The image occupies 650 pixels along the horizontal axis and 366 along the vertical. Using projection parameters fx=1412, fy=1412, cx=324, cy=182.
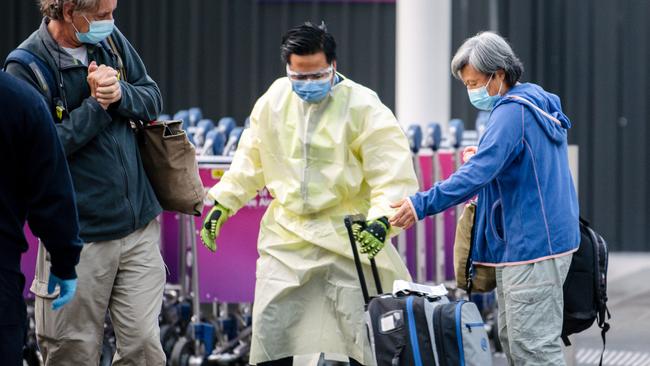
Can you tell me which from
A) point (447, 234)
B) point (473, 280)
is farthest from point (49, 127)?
point (447, 234)

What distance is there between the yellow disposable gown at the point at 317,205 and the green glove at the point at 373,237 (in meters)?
0.27

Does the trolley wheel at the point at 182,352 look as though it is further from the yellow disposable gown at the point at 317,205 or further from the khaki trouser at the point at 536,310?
the khaki trouser at the point at 536,310

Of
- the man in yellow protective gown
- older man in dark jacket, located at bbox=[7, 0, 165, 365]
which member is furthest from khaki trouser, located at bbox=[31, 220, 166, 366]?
the man in yellow protective gown

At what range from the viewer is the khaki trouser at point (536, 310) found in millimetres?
5215

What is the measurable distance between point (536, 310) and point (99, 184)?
5.50 ft

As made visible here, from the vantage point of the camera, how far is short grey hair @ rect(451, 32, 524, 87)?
5.34 m

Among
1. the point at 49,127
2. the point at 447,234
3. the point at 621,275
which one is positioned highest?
the point at 49,127

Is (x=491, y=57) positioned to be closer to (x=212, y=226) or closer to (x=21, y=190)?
(x=212, y=226)

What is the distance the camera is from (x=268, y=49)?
504 inches

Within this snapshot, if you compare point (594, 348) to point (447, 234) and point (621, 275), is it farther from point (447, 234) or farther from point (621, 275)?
point (621, 275)

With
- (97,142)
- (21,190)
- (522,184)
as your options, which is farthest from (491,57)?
(21,190)

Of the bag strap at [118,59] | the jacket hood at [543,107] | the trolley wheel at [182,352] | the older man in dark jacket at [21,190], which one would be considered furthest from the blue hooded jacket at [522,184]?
the trolley wheel at [182,352]

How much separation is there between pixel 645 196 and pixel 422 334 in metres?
7.58

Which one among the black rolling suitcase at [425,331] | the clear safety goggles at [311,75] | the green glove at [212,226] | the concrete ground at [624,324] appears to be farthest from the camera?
the concrete ground at [624,324]
